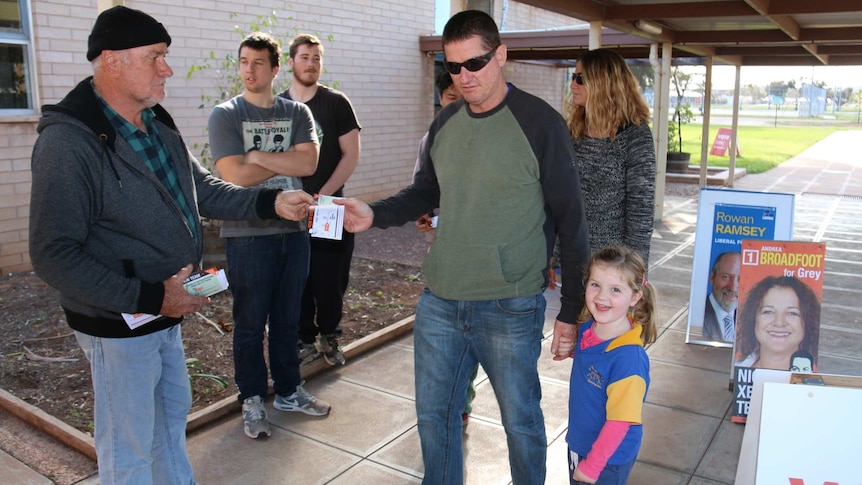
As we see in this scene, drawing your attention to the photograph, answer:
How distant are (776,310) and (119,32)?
378 cm

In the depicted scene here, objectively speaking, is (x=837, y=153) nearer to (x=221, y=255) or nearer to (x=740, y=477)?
(x=221, y=255)

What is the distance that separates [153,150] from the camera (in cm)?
254

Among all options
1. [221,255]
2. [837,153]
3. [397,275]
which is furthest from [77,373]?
[837,153]

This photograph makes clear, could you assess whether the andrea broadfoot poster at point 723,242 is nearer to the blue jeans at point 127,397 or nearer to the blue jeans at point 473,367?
the blue jeans at point 473,367

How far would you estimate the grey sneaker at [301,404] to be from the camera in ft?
13.6

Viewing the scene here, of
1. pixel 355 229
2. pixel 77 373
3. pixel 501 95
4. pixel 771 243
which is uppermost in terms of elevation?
pixel 501 95

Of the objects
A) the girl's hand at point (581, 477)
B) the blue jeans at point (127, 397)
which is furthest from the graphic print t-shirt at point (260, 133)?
the girl's hand at point (581, 477)

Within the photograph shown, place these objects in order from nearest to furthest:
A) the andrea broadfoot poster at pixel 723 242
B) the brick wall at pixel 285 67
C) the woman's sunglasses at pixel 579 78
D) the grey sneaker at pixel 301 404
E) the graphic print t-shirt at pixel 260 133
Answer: the woman's sunglasses at pixel 579 78 → the graphic print t-shirt at pixel 260 133 → the grey sneaker at pixel 301 404 → the andrea broadfoot poster at pixel 723 242 → the brick wall at pixel 285 67

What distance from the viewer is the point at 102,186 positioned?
231cm

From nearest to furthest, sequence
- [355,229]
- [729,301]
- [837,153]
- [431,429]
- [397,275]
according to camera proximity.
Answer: [431,429] → [355,229] → [729,301] → [397,275] → [837,153]

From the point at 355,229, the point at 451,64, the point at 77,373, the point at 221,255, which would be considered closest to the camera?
the point at 451,64

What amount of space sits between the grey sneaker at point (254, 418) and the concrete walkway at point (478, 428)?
5cm

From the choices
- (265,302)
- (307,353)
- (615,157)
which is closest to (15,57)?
(307,353)

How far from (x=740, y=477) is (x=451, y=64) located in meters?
1.85
